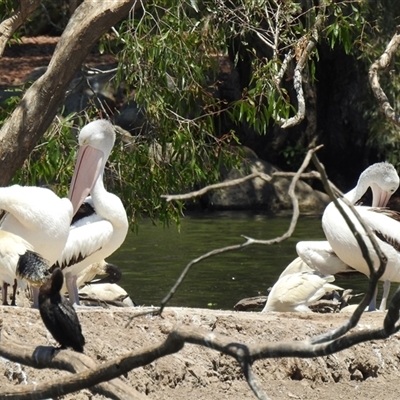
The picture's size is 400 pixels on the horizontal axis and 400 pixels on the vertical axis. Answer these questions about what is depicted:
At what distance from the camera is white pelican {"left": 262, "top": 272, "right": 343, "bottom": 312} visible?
27.1 feet

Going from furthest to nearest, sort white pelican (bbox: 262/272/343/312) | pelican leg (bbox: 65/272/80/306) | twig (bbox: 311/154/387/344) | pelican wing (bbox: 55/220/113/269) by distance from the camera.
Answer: white pelican (bbox: 262/272/343/312) < pelican wing (bbox: 55/220/113/269) < pelican leg (bbox: 65/272/80/306) < twig (bbox: 311/154/387/344)

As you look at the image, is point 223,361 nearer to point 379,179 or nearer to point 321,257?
point 321,257

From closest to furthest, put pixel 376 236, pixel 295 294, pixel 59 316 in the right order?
1. pixel 59 316
2. pixel 376 236
3. pixel 295 294

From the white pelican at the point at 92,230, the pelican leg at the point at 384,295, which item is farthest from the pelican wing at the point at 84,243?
the pelican leg at the point at 384,295

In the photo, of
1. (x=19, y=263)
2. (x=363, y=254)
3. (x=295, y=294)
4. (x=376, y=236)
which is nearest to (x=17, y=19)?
(x=19, y=263)

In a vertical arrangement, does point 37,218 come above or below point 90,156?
below

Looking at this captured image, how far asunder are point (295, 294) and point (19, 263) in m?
2.76

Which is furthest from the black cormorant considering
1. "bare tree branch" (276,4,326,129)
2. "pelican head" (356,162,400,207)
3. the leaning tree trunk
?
"pelican head" (356,162,400,207)

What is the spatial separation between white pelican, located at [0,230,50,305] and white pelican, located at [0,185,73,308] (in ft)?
0.57

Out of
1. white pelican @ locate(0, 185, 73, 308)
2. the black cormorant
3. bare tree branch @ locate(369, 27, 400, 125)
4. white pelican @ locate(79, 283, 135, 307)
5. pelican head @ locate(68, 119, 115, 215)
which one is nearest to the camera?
the black cormorant

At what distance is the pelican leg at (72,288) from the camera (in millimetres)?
7520

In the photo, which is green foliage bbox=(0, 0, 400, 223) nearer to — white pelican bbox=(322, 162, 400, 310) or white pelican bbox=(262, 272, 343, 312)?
white pelican bbox=(322, 162, 400, 310)

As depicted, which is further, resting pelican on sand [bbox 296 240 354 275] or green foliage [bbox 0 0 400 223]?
green foliage [bbox 0 0 400 223]

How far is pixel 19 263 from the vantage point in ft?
20.4
